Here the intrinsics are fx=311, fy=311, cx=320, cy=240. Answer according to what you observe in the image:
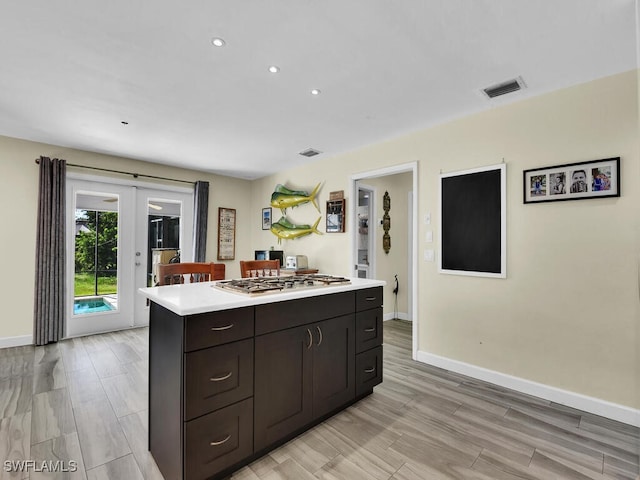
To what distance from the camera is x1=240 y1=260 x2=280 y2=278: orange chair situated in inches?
115

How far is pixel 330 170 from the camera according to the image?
4430mm

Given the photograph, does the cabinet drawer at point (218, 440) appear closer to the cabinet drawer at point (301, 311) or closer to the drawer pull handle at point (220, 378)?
the drawer pull handle at point (220, 378)

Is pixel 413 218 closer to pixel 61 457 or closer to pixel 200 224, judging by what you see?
pixel 61 457

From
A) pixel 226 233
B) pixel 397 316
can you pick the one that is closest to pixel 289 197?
pixel 226 233

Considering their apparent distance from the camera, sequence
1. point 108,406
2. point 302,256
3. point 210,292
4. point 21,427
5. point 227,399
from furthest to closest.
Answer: point 302,256 → point 108,406 → point 21,427 → point 210,292 → point 227,399

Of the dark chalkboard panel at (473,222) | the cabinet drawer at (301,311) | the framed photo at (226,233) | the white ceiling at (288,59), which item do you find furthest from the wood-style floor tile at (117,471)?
the framed photo at (226,233)

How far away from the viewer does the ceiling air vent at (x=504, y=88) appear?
2372 mm

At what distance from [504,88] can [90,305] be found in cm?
540

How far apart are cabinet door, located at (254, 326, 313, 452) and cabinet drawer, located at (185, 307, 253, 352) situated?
13 centimetres

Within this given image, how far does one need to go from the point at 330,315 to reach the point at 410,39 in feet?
5.96

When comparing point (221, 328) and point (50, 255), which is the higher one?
point (50, 255)

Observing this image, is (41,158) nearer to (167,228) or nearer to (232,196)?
(167,228)

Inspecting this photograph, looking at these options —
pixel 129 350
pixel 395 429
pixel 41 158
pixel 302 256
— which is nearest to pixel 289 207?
pixel 302 256

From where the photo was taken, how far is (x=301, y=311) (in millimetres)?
1937
